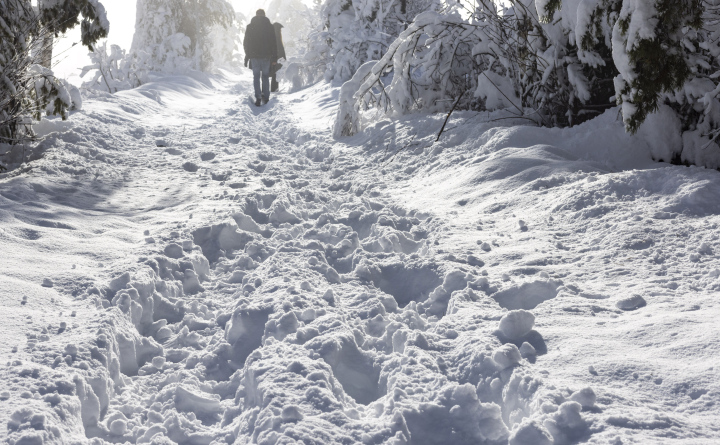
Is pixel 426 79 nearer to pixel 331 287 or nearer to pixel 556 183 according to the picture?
pixel 556 183

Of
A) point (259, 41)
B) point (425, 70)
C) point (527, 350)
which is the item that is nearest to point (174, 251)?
point (527, 350)

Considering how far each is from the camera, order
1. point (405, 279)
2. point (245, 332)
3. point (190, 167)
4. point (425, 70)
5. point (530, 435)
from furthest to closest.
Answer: point (425, 70), point (190, 167), point (405, 279), point (245, 332), point (530, 435)

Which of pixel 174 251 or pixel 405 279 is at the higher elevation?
pixel 174 251

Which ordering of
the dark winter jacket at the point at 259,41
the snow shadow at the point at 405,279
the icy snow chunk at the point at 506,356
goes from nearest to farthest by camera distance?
the icy snow chunk at the point at 506,356 → the snow shadow at the point at 405,279 → the dark winter jacket at the point at 259,41

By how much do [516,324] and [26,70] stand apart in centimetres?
508

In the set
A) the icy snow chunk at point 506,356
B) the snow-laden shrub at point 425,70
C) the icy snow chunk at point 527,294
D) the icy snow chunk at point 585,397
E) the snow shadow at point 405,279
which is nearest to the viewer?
the icy snow chunk at point 585,397

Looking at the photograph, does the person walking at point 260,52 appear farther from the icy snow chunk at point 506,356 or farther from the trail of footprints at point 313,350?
the icy snow chunk at point 506,356

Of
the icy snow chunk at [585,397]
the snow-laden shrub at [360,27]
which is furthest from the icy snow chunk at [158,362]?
the snow-laden shrub at [360,27]

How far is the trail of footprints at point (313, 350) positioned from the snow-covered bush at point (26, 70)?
2.64 metres

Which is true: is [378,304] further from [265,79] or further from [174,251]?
[265,79]

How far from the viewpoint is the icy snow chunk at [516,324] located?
226 cm

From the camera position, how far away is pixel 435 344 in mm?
2316

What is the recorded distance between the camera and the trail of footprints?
1.85 metres

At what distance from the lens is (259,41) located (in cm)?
1323
